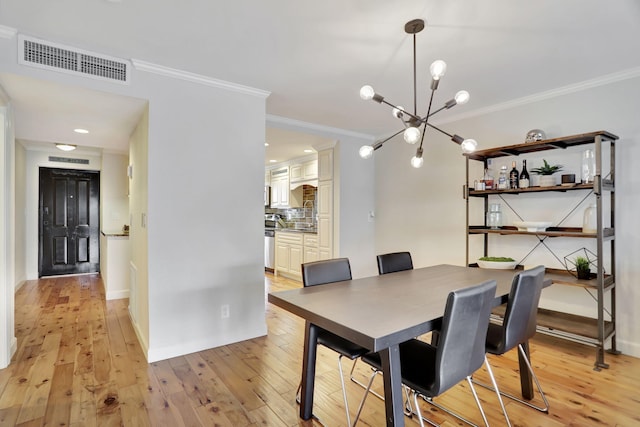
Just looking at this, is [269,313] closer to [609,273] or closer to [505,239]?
[505,239]

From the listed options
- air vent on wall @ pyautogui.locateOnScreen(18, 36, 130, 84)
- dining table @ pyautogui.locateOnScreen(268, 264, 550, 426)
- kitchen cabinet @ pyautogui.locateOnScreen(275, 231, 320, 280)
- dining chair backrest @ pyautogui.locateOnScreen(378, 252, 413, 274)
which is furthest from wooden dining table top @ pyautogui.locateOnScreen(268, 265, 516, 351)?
kitchen cabinet @ pyautogui.locateOnScreen(275, 231, 320, 280)

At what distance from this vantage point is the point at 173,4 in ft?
6.19

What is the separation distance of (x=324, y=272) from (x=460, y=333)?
1.05 metres

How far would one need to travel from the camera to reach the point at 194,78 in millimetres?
2838

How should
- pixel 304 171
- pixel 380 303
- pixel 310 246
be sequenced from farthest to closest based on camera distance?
pixel 304 171 → pixel 310 246 → pixel 380 303

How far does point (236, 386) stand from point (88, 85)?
245 centimetres

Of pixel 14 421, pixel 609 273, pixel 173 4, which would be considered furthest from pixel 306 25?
pixel 609 273

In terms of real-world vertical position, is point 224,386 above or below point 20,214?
below

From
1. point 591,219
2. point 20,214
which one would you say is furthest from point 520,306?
point 20,214

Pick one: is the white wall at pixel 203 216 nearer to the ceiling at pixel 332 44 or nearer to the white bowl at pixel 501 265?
the ceiling at pixel 332 44

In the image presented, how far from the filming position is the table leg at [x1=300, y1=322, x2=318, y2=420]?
6.28 ft

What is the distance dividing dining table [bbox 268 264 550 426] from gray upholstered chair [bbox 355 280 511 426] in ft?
0.33

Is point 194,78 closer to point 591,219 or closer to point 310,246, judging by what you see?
point 310,246

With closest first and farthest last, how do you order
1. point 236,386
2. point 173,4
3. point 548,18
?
point 173,4 → point 548,18 → point 236,386
